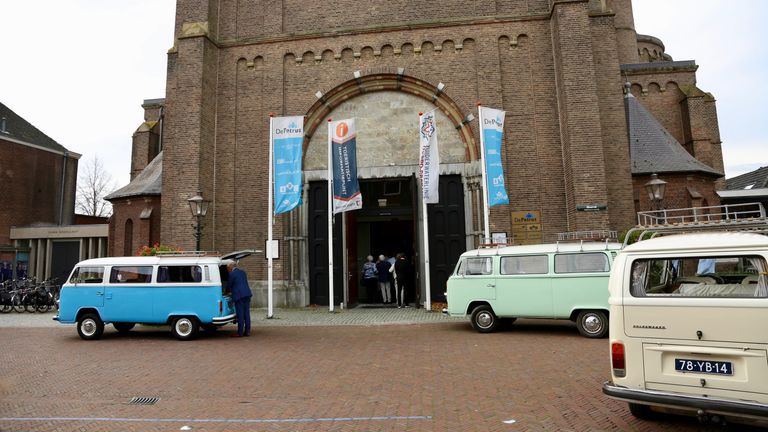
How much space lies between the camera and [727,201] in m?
23.2

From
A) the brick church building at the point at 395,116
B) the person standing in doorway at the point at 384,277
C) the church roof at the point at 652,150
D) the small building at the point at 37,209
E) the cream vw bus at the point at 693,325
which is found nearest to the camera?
the cream vw bus at the point at 693,325

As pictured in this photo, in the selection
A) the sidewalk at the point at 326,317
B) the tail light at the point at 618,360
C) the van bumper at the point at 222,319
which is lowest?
the sidewalk at the point at 326,317

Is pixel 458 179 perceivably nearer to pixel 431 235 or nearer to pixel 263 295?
pixel 431 235

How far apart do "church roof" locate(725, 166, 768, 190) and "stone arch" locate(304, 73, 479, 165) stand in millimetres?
19440

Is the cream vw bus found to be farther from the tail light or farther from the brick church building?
the brick church building

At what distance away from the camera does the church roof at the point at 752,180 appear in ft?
86.6

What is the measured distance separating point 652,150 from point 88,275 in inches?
706

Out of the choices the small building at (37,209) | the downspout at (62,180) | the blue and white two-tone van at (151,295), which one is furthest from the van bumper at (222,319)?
the downspout at (62,180)

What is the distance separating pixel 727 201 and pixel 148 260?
2521 centimetres

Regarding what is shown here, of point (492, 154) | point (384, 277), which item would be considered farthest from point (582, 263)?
point (384, 277)

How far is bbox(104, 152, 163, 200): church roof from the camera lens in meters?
18.9

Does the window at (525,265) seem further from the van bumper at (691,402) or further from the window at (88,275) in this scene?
the window at (88,275)

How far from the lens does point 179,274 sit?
34.0ft

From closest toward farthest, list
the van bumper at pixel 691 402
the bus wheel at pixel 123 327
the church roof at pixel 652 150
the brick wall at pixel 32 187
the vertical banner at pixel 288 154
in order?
the van bumper at pixel 691 402 → the bus wheel at pixel 123 327 → the vertical banner at pixel 288 154 → the church roof at pixel 652 150 → the brick wall at pixel 32 187
